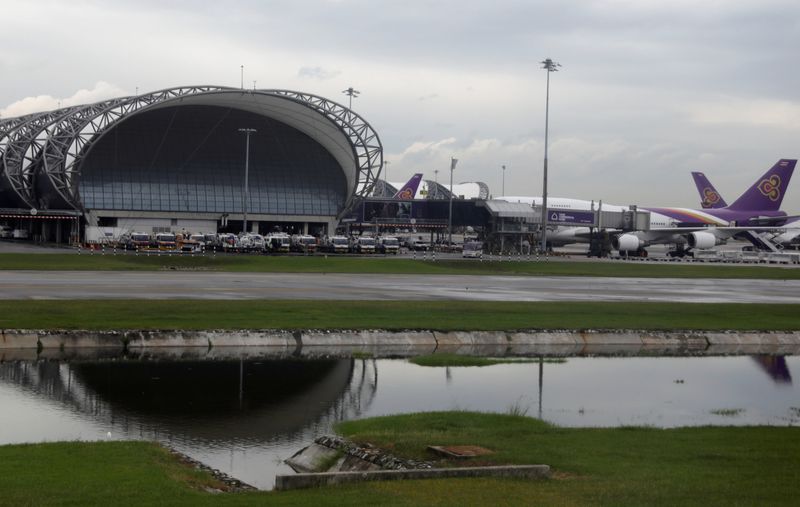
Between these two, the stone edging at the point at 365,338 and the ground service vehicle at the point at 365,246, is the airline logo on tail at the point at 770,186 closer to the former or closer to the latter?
the ground service vehicle at the point at 365,246

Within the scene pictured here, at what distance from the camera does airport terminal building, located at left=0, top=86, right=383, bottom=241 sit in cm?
12769

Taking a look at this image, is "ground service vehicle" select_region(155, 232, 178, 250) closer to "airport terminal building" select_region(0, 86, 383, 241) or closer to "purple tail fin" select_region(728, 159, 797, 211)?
"airport terminal building" select_region(0, 86, 383, 241)

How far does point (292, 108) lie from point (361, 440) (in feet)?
388

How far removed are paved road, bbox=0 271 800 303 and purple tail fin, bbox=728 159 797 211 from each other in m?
73.3

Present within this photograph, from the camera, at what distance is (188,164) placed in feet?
487

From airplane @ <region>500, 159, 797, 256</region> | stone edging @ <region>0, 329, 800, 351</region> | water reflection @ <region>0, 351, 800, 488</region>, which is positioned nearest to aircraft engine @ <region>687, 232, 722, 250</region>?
airplane @ <region>500, 159, 797, 256</region>

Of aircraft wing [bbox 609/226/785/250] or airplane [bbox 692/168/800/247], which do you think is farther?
airplane [bbox 692/168/800/247]

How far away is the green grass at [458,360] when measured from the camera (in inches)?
1352

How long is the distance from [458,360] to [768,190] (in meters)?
Answer: 123

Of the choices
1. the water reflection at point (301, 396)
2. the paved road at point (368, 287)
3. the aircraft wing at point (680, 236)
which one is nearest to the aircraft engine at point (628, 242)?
the aircraft wing at point (680, 236)

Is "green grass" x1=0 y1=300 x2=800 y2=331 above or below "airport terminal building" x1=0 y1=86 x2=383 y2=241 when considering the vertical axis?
below

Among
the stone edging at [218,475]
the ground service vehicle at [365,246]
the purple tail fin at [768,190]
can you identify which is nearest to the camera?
the stone edging at [218,475]

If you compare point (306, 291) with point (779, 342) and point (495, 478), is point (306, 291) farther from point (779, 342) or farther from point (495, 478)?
point (495, 478)

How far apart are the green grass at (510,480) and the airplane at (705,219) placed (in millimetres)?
103961
